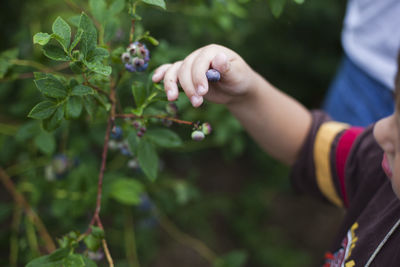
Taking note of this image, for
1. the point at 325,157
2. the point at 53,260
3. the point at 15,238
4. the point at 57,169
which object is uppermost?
the point at 325,157

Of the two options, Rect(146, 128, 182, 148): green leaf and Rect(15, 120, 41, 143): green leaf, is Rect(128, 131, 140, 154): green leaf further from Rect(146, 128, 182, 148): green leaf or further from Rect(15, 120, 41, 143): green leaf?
Rect(15, 120, 41, 143): green leaf

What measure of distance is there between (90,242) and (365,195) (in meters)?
0.59

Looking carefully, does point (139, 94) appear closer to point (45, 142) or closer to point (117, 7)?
point (117, 7)

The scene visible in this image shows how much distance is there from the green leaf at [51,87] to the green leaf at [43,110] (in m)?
0.03

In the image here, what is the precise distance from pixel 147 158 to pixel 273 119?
15.8 inches

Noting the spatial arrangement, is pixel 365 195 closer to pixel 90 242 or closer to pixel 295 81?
pixel 90 242

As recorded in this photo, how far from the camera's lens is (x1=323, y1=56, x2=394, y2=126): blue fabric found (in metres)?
1.42

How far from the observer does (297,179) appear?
1191 millimetres

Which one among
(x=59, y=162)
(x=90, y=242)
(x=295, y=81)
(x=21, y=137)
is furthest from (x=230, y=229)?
(x=90, y=242)

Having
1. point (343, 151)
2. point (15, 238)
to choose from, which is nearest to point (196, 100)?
point (343, 151)

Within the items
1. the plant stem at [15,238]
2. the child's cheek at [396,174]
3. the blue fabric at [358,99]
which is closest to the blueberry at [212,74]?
the child's cheek at [396,174]

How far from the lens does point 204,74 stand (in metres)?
0.76

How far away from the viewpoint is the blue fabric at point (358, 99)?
4.67 ft

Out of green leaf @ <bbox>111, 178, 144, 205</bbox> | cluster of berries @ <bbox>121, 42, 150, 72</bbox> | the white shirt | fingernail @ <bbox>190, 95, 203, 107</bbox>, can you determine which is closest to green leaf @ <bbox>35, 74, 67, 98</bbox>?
cluster of berries @ <bbox>121, 42, 150, 72</bbox>
